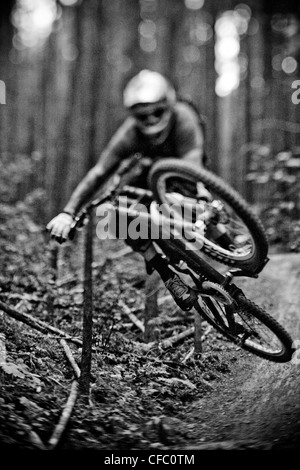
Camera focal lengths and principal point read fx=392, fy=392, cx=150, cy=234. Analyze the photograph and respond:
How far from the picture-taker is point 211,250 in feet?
10.3

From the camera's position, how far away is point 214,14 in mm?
13539

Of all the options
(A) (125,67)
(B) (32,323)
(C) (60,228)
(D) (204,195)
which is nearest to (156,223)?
(D) (204,195)

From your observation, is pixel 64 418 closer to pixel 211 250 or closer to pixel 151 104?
pixel 211 250

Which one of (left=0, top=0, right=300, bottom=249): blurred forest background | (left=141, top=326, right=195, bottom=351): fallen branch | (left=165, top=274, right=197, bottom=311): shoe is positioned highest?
(left=0, top=0, right=300, bottom=249): blurred forest background

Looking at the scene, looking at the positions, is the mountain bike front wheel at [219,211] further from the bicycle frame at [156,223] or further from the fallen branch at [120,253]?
the fallen branch at [120,253]

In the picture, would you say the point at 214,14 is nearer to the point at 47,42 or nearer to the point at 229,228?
the point at 47,42

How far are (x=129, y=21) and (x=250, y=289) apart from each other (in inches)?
538

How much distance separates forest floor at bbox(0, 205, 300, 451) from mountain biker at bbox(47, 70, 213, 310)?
888mm

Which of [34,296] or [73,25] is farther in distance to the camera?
[73,25]

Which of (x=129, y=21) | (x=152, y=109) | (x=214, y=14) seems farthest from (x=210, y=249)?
(x=129, y=21)

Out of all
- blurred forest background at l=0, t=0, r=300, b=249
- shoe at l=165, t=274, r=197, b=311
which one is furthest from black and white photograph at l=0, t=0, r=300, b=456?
blurred forest background at l=0, t=0, r=300, b=249

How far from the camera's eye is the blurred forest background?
1112 cm

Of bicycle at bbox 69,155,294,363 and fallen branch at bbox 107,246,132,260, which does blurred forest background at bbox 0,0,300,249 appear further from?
bicycle at bbox 69,155,294,363

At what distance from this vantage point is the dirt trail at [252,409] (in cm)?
268
